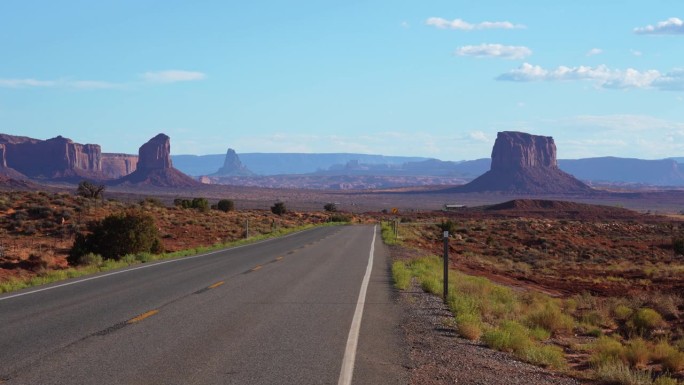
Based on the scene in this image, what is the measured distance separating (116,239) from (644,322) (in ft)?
72.1

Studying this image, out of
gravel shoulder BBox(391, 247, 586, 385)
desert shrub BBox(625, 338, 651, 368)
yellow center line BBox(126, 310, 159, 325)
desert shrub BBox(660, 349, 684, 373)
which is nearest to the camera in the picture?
gravel shoulder BBox(391, 247, 586, 385)

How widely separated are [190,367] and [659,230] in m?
77.6

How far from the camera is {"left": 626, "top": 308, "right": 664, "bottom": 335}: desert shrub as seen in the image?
16.4m

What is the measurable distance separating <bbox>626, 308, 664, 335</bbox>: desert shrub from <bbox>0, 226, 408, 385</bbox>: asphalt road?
204 inches

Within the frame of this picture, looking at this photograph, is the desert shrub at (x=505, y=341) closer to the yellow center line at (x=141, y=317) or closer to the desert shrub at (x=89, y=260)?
the yellow center line at (x=141, y=317)

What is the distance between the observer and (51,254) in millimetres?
34281

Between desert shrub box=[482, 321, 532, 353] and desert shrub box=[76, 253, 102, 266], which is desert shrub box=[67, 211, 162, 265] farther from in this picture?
desert shrub box=[482, 321, 532, 353]

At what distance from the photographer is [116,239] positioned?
3216 centimetres

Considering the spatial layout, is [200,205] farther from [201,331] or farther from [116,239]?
[201,331]

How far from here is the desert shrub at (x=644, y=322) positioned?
53.9 feet

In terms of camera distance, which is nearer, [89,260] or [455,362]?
[455,362]

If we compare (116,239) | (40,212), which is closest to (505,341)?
(116,239)

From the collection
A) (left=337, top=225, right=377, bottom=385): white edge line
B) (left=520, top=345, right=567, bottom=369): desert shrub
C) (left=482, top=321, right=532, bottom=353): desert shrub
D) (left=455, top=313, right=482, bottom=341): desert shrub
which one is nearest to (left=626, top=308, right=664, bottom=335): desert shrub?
(left=455, top=313, right=482, bottom=341): desert shrub

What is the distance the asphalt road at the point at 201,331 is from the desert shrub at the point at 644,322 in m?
5.19
